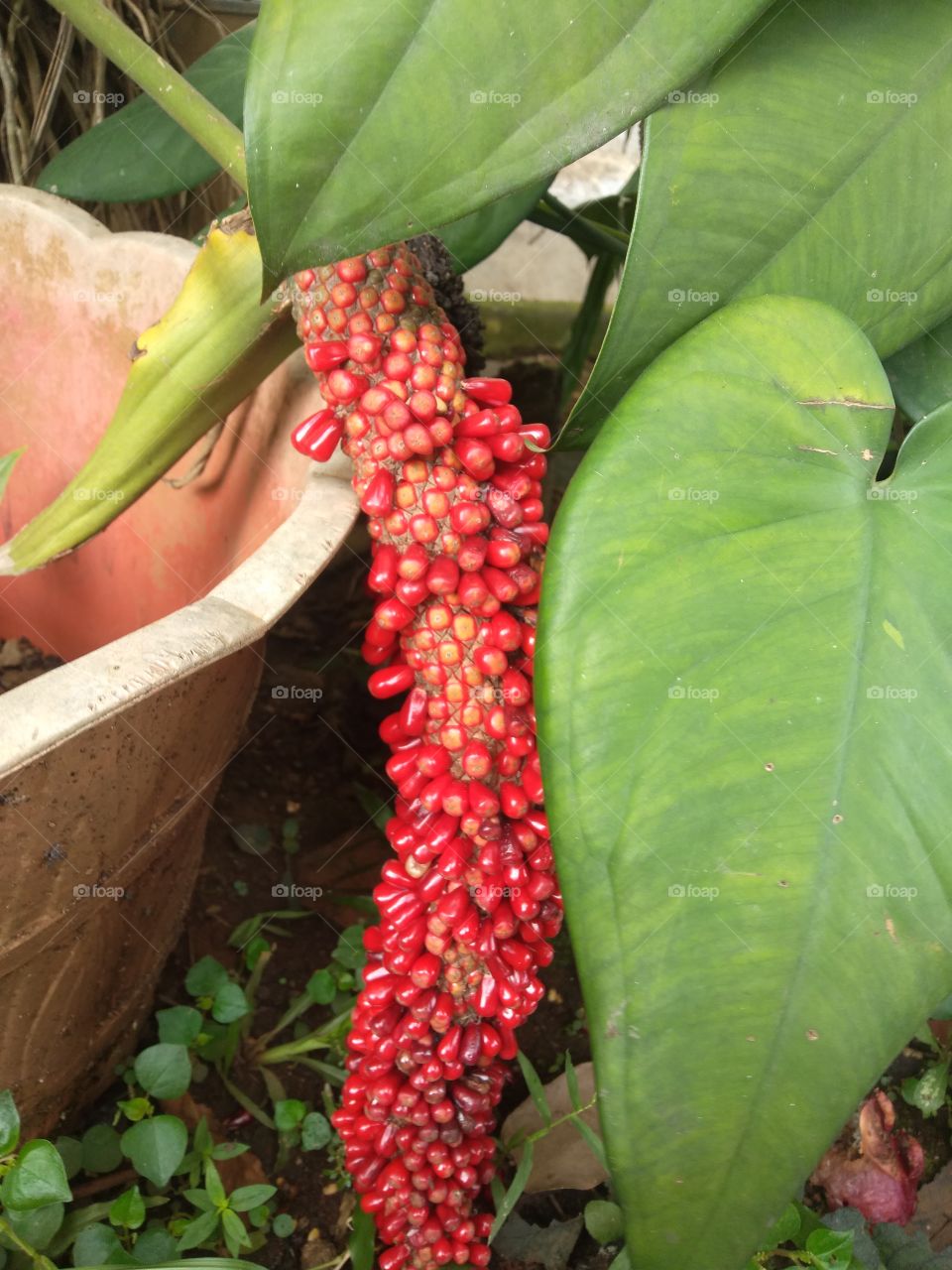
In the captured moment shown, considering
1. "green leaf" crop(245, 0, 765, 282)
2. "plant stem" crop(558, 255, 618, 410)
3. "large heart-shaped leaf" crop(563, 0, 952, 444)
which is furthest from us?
"plant stem" crop(558, 255, 618, 410)

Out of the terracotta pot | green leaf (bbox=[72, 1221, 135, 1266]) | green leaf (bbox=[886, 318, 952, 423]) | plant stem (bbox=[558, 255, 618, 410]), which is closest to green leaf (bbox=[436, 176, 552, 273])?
the terracotta pot

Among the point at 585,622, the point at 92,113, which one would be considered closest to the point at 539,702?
the point at 585,622

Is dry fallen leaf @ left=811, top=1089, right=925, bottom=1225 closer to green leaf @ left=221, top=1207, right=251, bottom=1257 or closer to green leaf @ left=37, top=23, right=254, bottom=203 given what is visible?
green leaf @ left=221, top=1207, right=251, bottom=1257

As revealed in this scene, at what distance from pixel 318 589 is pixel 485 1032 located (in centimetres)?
75

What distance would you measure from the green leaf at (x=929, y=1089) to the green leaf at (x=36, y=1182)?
0.62m

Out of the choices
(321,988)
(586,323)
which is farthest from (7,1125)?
(586,323)

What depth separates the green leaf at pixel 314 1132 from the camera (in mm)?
843

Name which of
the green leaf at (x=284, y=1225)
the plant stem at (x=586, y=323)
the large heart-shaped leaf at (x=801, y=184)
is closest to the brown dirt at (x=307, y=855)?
the green leaf at (x=284, y=1225)

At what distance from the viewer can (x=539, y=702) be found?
457mm

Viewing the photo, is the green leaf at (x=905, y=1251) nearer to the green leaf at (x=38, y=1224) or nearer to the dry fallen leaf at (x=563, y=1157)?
the dry fallen leaf at (x=563, y=1157)

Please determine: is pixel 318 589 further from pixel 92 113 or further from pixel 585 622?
pixel 585 622

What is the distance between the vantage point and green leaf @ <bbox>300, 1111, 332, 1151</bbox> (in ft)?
2.77

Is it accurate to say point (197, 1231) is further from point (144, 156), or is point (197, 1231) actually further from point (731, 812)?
point (144, 156)

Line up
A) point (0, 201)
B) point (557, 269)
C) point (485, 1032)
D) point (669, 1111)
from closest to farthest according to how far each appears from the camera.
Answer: point (669, 1111) < point (485, 1032) < point (0, 201) < point (557, 269)
